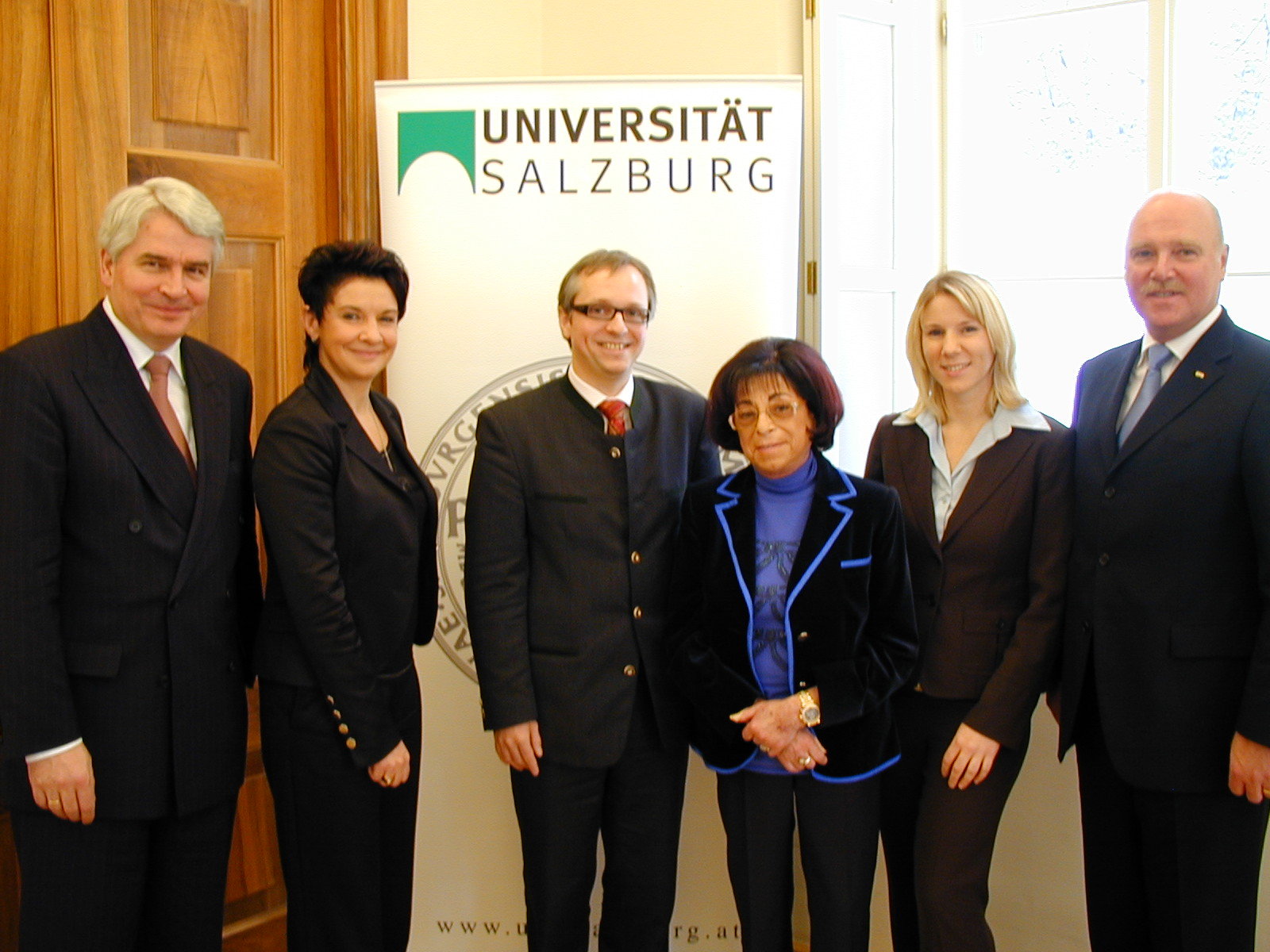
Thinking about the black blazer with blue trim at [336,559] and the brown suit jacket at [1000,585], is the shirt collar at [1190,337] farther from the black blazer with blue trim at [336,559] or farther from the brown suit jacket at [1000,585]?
the black blazer with blue trim at [336,559]

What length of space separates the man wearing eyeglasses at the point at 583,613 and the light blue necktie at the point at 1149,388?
0.81 meters

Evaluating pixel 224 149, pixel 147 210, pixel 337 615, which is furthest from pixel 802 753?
pixel 224 149

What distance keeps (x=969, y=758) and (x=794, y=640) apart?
40cm

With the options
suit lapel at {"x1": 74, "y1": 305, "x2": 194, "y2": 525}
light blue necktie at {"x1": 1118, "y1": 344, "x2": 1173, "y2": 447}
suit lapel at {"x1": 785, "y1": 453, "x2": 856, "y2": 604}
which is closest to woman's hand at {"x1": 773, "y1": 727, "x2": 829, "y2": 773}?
suit lapel at {"x1": 785, "y1": 453, "x2": 856, "y2": 604}

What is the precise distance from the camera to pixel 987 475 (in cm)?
197

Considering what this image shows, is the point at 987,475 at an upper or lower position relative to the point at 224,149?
lower

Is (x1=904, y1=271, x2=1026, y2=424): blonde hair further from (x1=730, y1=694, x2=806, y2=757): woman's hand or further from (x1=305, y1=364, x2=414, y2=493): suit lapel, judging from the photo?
(x1=305, y1=364, x2=414, y2=493): suit lapel

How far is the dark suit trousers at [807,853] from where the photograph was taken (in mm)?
1889

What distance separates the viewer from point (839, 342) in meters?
2.84

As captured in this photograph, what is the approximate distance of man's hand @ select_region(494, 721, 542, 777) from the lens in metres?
1.98

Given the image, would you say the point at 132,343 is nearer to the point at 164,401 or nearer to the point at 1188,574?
the point at 164,401

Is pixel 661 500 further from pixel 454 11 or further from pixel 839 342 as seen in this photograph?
pixel 454 11

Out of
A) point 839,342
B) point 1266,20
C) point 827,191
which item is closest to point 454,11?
point 827,191

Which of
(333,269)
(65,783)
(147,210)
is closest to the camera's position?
(65,783)
